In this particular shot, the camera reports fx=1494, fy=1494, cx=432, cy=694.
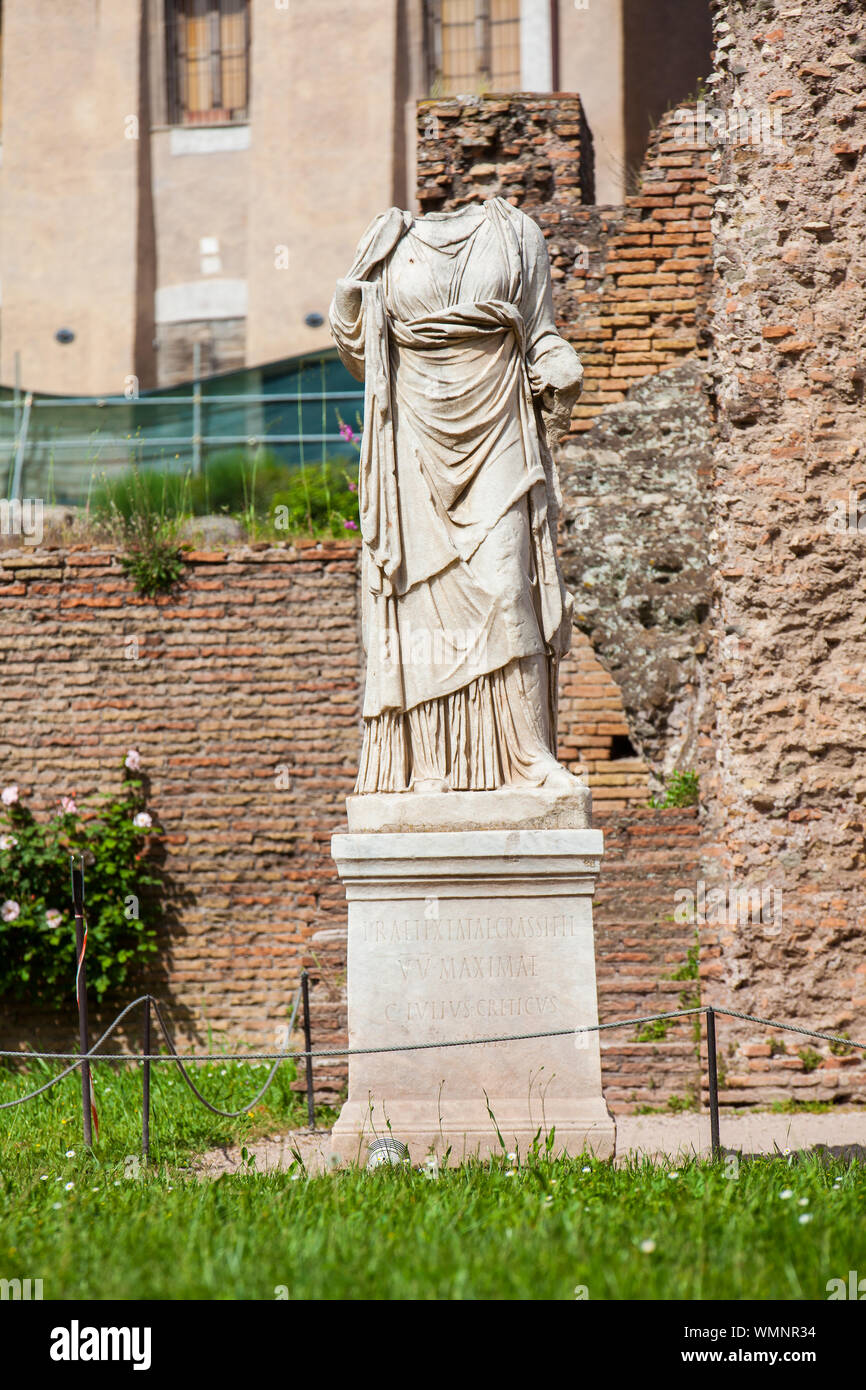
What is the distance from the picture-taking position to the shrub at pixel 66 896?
9.55m

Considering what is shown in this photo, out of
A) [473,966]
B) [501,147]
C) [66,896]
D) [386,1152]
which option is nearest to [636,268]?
[501,147]

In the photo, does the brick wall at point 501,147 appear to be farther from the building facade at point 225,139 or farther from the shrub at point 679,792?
the building facade at point 225,139

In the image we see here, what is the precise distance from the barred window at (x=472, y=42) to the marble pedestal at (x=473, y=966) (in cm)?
1512

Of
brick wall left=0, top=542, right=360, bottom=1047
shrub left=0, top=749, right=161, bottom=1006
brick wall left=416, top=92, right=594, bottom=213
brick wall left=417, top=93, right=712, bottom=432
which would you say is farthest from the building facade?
shrub left=0, top=749, right=161, bottom=1006

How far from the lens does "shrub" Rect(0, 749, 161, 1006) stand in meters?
9.55

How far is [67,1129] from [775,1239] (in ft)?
13.4

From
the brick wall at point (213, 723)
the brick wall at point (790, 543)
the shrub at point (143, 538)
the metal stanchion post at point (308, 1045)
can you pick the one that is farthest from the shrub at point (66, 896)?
the brick wall at point (790, 543)

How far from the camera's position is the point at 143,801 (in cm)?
1011

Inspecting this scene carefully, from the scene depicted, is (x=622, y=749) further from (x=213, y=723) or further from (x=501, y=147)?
(x=501, y=147)

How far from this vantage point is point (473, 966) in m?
5.18

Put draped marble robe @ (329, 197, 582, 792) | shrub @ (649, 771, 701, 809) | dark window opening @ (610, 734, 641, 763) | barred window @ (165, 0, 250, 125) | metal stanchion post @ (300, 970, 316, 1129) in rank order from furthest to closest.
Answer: barred window @ (165, 0, 250, 125)
dark window opening @ (610, 734, 641, 763)
shrub @ (649, 771, 701, 809)
metal stanchion post @ (300, 970, 316, 1129)
draped marble robe @ (329, 197, 582, 792)

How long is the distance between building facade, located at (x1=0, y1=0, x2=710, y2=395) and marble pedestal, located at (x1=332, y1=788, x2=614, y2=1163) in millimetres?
13728

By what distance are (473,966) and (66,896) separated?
203 inches

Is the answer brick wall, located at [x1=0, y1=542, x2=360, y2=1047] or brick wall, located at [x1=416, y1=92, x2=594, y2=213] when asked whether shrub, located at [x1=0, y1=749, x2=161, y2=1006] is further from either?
brick wall, located at [x1=416, y1=92, x2=594, y2=213]
